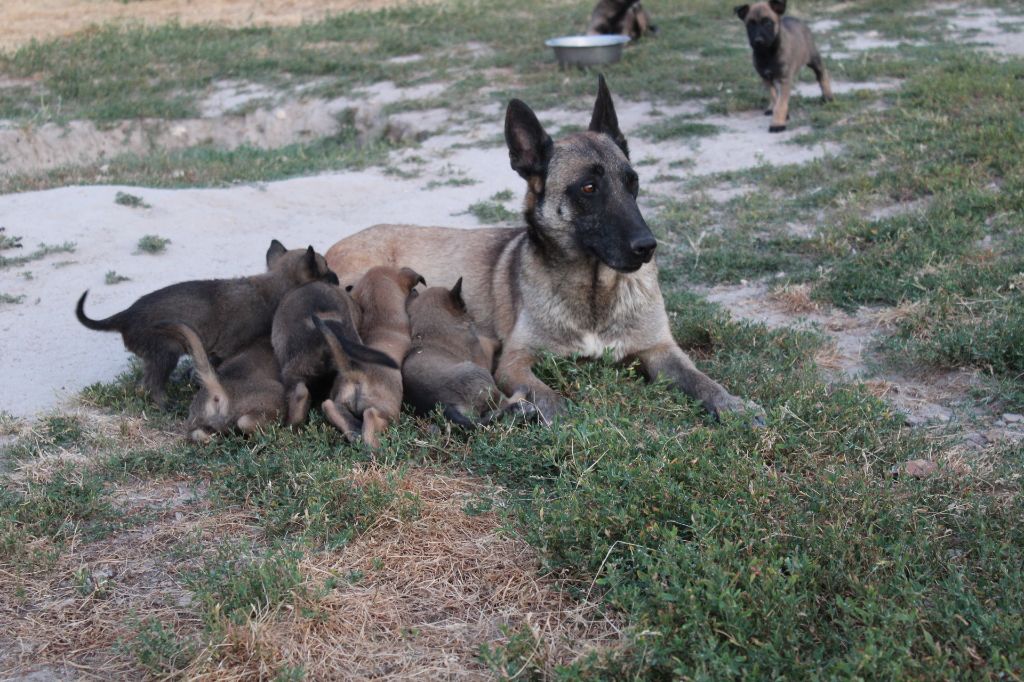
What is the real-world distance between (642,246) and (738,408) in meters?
0.91

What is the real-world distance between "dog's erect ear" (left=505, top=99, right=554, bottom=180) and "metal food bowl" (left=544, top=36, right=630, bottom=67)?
28.8 ft

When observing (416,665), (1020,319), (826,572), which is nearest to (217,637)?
(416,665)

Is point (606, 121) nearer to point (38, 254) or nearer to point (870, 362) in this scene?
point (870, 362)

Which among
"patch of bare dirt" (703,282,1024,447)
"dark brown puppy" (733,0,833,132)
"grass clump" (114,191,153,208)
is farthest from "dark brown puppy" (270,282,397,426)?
"dark brown puppy" (733,0,833,132)

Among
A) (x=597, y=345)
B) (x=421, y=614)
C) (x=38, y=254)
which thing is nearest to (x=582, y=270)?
(x=597, y=345)

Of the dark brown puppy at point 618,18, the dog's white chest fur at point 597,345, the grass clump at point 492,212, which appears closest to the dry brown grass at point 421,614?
the dog's white chest fur at point 597,345

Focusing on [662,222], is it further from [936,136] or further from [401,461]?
[401,461]

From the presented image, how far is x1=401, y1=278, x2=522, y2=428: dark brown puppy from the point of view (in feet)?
15.1

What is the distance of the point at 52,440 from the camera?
15.3 feet

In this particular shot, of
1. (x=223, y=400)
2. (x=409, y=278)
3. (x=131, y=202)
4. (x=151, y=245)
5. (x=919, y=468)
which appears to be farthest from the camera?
(x=131, y=202)

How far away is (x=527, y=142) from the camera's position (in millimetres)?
5316

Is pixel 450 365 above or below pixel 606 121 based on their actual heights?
below

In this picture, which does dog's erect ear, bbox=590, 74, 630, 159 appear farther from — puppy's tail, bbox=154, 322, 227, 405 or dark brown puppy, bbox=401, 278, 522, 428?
puppy's tail, bbox=154, 322, 227, 405

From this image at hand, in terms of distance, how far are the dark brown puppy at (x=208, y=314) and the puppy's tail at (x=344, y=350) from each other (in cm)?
81
